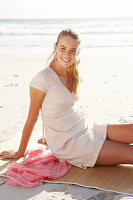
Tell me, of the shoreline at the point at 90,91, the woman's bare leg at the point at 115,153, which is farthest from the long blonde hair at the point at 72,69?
the shoreline at the point at 90,91

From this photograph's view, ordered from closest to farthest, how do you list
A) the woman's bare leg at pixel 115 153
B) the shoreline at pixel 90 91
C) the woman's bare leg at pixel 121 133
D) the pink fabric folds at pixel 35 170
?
the pink fabric folds at pixel 35 170 < the woman's bare leg at pixel 115 153 < the woman's bare leg at pixel 121 133 < the shoreline at pixel 90 91

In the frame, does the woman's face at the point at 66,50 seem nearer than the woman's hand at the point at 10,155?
Yes

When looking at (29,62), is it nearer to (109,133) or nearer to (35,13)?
(109,133)

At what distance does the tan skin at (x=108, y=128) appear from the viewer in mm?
2984

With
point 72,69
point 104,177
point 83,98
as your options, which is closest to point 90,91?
point 83,98

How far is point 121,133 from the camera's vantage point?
10.2 feet

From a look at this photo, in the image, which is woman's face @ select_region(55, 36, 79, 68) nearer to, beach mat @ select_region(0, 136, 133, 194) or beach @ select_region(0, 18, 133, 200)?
beach @ select_region(0, 18, 133, 200)

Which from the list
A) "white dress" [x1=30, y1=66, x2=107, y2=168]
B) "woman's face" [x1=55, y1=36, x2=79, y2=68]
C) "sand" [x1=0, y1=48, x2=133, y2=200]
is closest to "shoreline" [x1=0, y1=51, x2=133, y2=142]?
"sand" [x1=0, y1=48, x2=133, y2=200]

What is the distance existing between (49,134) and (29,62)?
7705 millimetres

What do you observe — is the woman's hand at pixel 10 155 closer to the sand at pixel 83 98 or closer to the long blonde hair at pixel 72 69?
the sand at pixel 83 98

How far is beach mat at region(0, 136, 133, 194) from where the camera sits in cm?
279

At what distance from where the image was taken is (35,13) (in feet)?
138

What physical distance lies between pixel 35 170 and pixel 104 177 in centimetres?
61

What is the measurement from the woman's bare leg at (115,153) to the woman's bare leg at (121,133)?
4.0 inches
